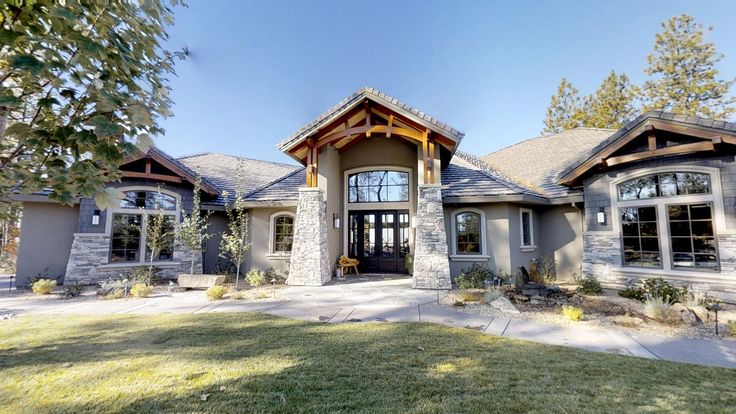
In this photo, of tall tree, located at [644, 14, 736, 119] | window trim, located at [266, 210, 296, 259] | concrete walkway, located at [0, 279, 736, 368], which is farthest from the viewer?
tall tree, located at [644, 14, 736, 119]

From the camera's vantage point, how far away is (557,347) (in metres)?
4.61

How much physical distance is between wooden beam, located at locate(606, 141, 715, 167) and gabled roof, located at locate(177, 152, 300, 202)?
12550mm

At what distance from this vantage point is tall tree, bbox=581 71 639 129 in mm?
21906

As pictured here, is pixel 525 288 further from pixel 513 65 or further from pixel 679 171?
pixel 513 65

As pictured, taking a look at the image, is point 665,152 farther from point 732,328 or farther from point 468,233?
point 468,233

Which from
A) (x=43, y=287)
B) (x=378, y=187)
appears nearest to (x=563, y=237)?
(x=378, y=187)

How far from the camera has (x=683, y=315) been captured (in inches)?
227

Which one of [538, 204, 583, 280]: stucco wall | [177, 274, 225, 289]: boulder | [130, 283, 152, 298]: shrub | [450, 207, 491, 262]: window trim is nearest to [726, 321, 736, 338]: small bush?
[538, 204, 583, 280]: stucco wall

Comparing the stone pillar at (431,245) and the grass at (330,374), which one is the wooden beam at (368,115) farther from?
the grass at (330,374)

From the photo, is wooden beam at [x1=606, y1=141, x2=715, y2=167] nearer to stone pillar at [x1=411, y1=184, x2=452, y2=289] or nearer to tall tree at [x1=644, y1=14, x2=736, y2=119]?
stone pillar at [x1=411, y1=184, x2=452, y2=289]

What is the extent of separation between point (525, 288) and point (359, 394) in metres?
5.87

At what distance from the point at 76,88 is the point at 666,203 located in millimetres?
11528

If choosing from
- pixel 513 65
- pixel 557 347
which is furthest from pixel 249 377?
pixel 513 65

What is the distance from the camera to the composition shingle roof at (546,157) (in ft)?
39.4
